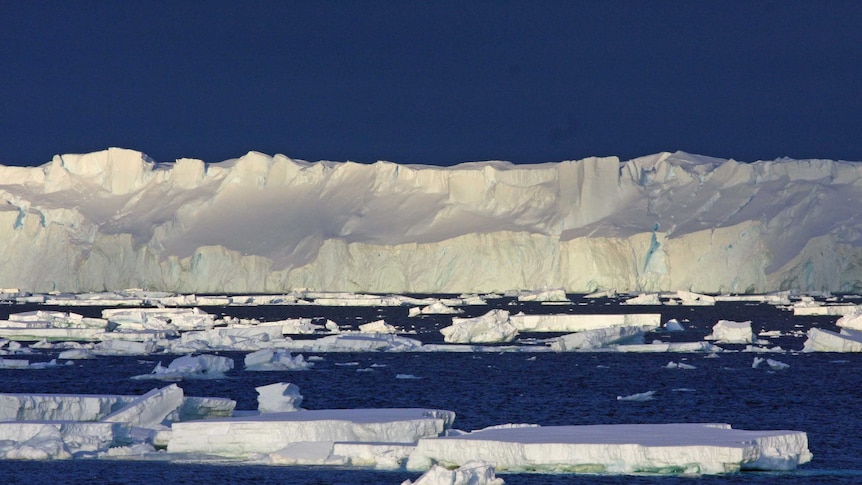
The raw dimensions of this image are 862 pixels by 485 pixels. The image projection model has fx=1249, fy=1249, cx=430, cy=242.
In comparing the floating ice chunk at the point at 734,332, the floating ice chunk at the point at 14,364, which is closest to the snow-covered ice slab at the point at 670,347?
the floating ice chunk at the point at 734,332

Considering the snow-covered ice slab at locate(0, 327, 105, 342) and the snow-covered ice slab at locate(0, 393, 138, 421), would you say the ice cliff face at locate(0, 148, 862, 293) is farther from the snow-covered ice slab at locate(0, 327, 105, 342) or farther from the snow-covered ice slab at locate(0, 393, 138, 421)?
the snow-covered ice slab at locate(0, 393, 138, 421)

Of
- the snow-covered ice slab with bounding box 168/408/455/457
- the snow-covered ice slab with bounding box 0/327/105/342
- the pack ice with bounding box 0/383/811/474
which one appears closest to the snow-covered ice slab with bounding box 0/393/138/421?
→ the pack ice with bounding box 0/383/811/474

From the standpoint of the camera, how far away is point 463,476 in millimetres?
11844

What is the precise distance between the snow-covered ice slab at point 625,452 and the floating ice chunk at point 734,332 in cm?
1960

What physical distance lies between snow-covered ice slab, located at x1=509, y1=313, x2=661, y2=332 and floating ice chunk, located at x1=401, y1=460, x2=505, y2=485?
82.4 ft

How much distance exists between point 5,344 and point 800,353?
21126 mm

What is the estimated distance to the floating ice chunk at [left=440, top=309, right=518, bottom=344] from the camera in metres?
34.3

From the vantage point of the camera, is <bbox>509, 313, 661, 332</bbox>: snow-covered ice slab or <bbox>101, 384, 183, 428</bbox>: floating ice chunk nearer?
<bbox>101, 384, 183, 428</bbox>: floating ice chunk

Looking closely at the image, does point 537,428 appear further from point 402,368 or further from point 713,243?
point 713,243

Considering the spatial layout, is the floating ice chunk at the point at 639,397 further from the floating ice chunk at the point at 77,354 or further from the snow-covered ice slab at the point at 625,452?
the floating ice chunk at the point at 77,354

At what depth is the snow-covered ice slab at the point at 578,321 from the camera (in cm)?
3834

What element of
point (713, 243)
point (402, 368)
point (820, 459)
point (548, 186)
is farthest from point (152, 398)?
point (548, 186)

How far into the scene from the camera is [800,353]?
3184 centimetres

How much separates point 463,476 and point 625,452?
7.13 ft
